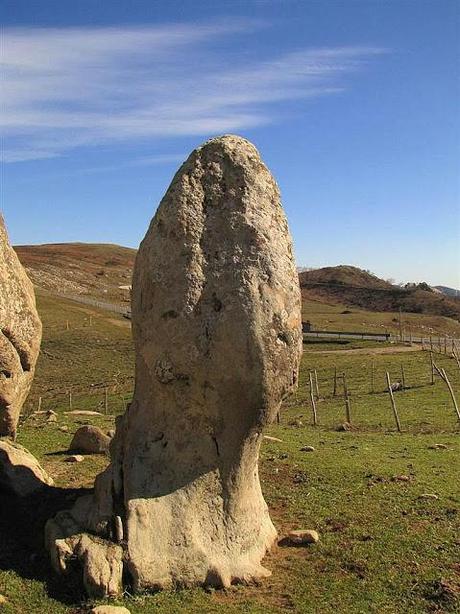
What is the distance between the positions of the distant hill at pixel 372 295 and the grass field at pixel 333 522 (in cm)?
9124

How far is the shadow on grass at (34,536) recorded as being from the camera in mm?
9461

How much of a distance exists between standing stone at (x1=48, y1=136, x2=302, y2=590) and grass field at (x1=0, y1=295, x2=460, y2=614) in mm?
652

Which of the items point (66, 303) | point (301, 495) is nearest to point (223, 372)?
point (301, 495)

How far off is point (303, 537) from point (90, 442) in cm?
678

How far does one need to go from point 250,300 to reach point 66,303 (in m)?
68.0

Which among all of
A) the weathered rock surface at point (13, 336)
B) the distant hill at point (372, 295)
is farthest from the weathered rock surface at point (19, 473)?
the distant hill at point (372, 295)

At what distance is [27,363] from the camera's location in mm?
14281

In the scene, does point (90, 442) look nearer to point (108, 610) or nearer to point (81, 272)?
point (108, 610)

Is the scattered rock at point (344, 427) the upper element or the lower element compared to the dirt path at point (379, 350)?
lower

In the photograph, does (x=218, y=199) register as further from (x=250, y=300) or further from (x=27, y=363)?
(x=27, y=363)

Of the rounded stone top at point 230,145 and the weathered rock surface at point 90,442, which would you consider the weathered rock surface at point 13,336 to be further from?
the rounded stone top at point 230,145

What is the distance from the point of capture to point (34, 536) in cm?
1088

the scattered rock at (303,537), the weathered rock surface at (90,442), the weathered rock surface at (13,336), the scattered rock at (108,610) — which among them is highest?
the weathered rock surface at (13,336)

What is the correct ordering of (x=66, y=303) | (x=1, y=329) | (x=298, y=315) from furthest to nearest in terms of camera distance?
(x=66, y=303) → (x=1, y=329) → (x=298, y=315)
